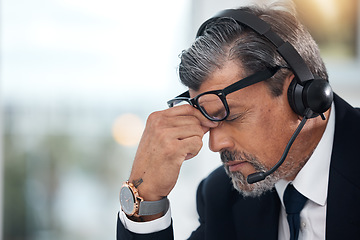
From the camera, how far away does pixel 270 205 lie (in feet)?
4.33

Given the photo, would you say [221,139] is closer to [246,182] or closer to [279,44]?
[246,182]

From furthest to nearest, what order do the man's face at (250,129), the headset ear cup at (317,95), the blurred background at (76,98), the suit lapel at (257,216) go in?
the blurred background at (76,98) → the suit lapel at (257,216) → the man's face at (250,129) → the headset ear cup at (317,95)

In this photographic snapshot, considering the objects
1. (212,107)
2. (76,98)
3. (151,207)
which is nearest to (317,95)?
(212,107)

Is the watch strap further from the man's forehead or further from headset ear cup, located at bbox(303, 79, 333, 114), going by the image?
headset ear cup, located at bbox(303, 79, 333, 114)

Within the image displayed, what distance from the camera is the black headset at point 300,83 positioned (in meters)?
1.08

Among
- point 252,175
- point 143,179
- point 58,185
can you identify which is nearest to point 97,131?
point 58,185

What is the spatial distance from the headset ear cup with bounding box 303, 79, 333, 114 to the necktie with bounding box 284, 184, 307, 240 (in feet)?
0.89

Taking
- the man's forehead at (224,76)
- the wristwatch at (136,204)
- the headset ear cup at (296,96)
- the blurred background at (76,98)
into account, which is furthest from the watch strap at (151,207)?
the blurred background at (76,98)

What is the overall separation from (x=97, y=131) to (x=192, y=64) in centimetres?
166

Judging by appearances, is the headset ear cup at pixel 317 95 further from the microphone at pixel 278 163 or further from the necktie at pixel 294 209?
the necktie at pixel 294 209

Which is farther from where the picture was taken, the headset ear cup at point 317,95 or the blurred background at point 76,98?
the blurred background at point 76,98

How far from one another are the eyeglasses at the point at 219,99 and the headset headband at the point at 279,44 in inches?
2.0

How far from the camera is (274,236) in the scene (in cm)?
128

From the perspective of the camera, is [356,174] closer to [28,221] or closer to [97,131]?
[97,131]
